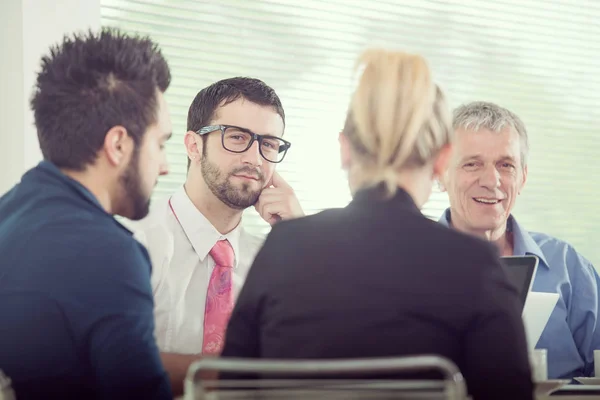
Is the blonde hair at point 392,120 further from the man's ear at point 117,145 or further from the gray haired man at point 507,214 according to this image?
the gray haired man at point 507,214

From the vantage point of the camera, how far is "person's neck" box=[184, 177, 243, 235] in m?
2.79

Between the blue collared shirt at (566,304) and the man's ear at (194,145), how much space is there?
46.0 inches

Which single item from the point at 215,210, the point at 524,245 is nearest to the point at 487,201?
the point at 524,245

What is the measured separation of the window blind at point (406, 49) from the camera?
3.53 meters

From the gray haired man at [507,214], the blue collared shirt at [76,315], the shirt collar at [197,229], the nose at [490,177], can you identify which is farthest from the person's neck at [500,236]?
the blue collared shirt at [76,315]

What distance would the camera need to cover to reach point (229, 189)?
279cm

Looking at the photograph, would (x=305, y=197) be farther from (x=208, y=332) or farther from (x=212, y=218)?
(x=208, y=332)

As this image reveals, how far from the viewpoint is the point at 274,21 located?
12.2 feet

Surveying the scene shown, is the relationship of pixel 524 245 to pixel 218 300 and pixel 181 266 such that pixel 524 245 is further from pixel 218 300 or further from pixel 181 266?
pixel 181 266

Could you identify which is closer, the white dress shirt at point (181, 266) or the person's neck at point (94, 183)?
the person's neck at point (94, 183)

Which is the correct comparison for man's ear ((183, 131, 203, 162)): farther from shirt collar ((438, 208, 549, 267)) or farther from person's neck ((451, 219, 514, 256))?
shirt collar ((438, 208, 549, 267))

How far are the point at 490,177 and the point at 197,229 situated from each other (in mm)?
1072

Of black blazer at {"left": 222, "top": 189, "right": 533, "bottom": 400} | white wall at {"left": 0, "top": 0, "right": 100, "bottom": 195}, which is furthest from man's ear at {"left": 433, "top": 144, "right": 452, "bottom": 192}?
white wall at {"left": 0, "top": 0, "right": 100, "bottom": 195}

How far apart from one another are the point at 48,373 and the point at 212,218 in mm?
1286
